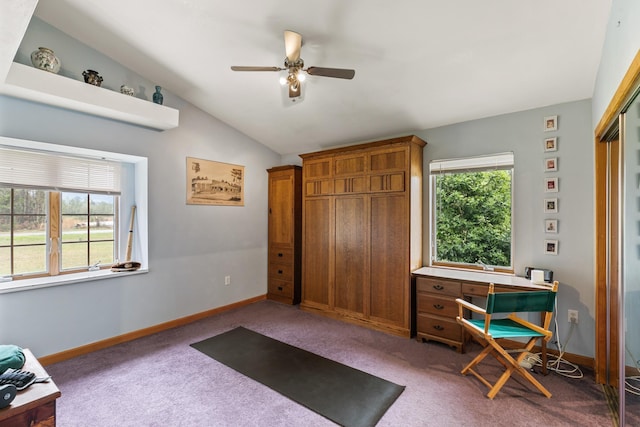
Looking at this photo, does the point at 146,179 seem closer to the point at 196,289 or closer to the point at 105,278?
the point at 105,278

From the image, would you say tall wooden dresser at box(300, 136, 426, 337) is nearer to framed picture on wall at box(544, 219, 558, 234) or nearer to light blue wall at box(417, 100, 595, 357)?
light blue wall at box(417, 100, 595, 357)

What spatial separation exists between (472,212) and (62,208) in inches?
178

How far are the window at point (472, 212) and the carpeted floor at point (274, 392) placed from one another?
3.40 ft

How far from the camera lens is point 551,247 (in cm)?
289

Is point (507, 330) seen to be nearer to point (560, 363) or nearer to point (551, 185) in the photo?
point (560, 363)

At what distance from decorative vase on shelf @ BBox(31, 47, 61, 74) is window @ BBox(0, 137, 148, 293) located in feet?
2.22

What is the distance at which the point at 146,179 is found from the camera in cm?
347

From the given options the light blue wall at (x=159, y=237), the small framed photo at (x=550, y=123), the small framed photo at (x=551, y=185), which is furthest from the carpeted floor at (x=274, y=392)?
the small framed photo at (x=550, y=123)

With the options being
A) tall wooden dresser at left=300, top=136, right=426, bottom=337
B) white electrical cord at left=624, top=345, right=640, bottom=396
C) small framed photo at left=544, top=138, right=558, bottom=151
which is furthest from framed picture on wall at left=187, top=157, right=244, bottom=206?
white electrical cord at left=624, top=345, right=640, bottom=396

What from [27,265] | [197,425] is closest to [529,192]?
[197,425]

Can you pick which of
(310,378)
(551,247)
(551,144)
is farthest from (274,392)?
(551,144)

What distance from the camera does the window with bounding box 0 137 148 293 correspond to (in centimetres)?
281

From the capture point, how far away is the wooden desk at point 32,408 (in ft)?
3.96

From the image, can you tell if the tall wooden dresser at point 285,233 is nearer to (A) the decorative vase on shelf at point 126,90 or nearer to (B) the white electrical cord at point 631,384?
(A) the decorative vase on shelf at point 126,90
